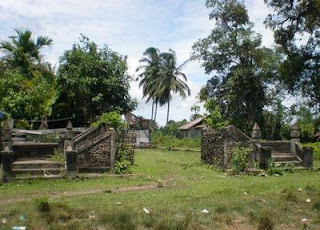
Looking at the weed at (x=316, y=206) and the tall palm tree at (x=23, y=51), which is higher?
the tall palm tree at (x=23, y=51)

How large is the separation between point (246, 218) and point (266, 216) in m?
0.41

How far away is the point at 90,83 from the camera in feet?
98.2

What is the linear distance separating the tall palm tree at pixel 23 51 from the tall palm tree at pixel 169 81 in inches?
901

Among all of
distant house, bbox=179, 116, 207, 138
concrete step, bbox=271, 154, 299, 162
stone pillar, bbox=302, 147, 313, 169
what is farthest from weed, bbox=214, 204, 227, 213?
distant house, bbox=179, 116, 207, 138

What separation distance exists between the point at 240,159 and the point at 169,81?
122ft

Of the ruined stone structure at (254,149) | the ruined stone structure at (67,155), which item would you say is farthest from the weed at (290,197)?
the ruined stone structure at (67,155)

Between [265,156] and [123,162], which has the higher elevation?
[265,156]

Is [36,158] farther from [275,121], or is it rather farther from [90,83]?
[275,121]

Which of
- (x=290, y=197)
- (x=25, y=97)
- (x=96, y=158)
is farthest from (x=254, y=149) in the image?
(x=25, y=97)

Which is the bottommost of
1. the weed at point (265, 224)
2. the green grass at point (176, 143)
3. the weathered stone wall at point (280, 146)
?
the weed at point (265, 224)

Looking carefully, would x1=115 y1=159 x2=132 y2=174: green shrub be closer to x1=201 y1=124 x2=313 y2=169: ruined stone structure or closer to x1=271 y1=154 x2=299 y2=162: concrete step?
x1=201 y1=124 x2=313 y2=169: ruined stone structure

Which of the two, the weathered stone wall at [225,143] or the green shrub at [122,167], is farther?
the weathered stone wall at [225,143]

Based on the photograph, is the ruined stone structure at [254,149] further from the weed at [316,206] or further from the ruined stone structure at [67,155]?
the weed at [316,206]

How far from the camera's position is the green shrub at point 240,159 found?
17422 mm
